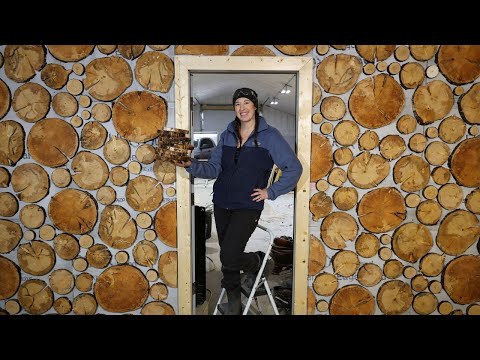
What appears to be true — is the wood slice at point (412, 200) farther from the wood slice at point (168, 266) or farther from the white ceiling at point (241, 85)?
the white ceiling at point (241, 85)

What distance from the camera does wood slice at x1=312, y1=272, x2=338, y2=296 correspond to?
8.20 ft

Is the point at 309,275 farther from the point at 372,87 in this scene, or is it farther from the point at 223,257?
the point at 372,87

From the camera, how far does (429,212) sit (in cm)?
243

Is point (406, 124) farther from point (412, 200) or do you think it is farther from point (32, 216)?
point (32, 216)

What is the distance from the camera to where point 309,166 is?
238 centimetres

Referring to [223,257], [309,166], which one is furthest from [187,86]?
[223,257]

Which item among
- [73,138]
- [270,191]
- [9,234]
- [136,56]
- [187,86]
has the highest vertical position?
[136,56]

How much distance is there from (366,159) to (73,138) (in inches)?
106

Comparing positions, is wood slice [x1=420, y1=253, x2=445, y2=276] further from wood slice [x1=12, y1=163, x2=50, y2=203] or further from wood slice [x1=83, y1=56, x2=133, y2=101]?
wood slice [x1=12, y1=163, x2=50, y2=203]

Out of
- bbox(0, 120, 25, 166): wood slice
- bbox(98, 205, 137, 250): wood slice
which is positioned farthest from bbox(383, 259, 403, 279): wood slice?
bbox(0, 120, 25, 166): wood slice

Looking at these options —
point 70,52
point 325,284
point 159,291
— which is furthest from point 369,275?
point 70,52

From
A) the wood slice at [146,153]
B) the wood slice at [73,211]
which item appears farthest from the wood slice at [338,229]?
the wood slice at [73,211]

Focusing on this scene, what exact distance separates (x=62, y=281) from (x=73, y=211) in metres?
0.70

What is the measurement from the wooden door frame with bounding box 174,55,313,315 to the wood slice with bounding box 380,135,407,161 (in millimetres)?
687
